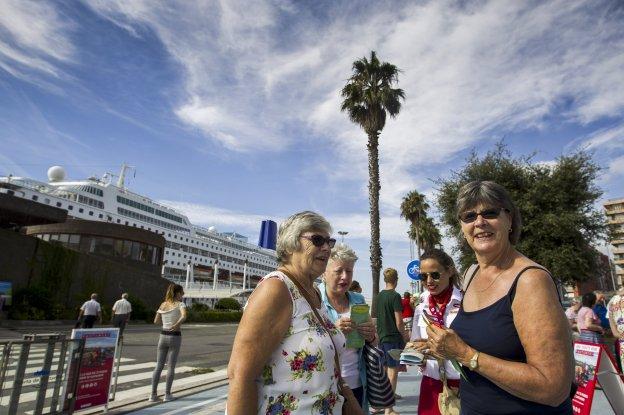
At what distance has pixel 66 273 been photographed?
2244 cm

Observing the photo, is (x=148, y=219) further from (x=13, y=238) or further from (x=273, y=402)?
(x=273, y=402)

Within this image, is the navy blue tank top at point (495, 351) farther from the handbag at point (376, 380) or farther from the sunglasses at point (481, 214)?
the handbag at point (376, 380)

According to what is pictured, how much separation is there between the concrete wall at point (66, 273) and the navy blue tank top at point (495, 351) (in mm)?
23290

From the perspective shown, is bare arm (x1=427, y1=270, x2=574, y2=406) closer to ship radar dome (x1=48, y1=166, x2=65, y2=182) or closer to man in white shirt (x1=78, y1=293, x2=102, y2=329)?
man in white shirt (x1=78, y1=293, x2=102, y2=329)

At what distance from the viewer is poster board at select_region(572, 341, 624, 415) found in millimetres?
4348

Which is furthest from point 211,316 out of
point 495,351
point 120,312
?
point 495,351

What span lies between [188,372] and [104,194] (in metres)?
44.7

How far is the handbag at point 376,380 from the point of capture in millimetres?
2803

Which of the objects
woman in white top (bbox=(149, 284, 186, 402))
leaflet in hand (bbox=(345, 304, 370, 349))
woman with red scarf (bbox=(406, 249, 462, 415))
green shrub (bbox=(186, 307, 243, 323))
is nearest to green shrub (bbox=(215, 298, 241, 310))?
green shrub (bbox=(186, 307, 243, 323))

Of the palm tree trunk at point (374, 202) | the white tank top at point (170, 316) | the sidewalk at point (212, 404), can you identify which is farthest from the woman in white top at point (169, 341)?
the palm tree trunk at point (374, 202)

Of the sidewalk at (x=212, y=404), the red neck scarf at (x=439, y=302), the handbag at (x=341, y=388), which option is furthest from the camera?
the sidewalk at (x=212, y=404)

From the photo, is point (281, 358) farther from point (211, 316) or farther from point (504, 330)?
point (211, 316)

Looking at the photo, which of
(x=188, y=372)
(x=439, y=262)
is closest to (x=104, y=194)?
(x=188, y=372)

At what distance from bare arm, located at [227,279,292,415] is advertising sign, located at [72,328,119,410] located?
4.84 meters
